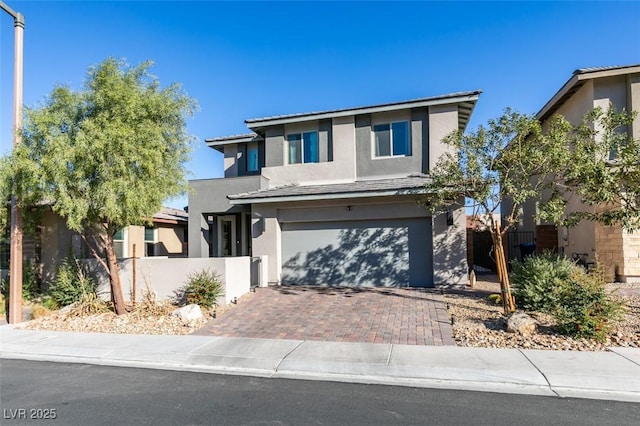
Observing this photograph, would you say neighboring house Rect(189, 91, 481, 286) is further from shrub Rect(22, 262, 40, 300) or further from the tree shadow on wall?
shrub Rect(22, 262, 40, 300)

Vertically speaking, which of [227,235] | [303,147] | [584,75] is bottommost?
[227,235]

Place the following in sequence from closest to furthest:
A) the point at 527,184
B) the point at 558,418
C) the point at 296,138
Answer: the point at 558,418 → the point at 527,184 → the point at 296,138

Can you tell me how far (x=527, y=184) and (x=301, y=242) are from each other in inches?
325

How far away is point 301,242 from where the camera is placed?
15.3 m

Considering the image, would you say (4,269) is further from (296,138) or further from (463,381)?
(463,381)

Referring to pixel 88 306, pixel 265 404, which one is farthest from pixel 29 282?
pixel 265 404

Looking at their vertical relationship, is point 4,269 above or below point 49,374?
above

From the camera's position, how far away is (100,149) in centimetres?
959

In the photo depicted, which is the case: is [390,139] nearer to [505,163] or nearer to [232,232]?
[505,163]

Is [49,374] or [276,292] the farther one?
[276,292]

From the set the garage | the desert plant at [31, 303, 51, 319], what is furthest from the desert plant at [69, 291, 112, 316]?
the garage

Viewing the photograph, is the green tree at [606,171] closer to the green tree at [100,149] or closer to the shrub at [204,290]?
the shrub at [204,290]

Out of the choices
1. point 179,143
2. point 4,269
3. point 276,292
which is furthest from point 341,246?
point 4,269

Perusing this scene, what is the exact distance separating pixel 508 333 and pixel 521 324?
1.06 feet
